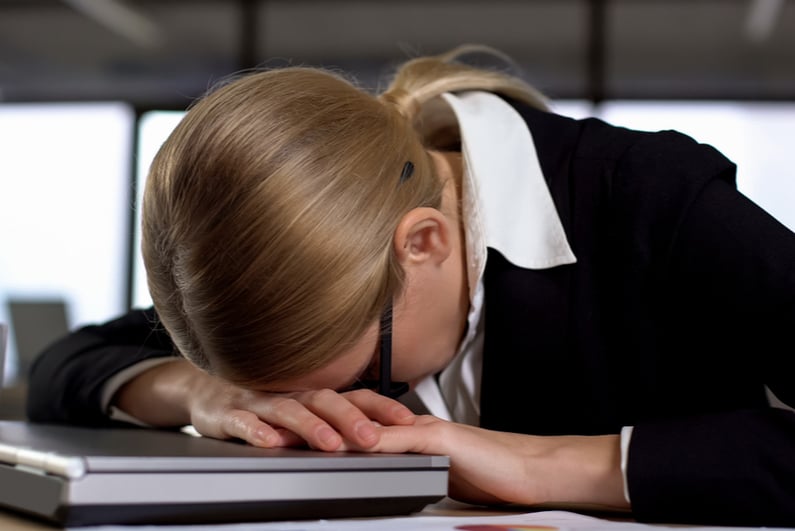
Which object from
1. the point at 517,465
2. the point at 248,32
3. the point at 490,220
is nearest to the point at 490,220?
the point at 490,220

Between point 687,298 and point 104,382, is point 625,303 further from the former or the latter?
point 104,382

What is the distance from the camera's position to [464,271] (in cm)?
102

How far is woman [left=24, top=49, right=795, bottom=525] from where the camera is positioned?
2.44 ft

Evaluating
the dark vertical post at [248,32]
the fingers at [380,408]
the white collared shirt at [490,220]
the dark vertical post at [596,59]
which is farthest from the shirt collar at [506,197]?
the dark vertical post at [248,32]

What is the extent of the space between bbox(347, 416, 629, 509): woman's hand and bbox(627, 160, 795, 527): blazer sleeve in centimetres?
3

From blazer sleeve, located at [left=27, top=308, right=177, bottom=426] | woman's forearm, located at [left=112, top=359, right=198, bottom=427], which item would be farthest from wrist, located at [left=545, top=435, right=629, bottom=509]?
blazer sleeve, located at [left=27, top=308, right=177, bottom=426]

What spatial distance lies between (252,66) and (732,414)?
4.23m

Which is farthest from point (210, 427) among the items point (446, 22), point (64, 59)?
point (64, 59)

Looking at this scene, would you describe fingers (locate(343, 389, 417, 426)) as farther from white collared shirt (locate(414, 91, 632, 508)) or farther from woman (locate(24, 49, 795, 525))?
white collared shirt (locate(414, 91, 632, 508))

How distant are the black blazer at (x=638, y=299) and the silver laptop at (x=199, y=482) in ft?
0.98

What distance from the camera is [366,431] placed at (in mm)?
723

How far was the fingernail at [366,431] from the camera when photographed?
2.36 ft

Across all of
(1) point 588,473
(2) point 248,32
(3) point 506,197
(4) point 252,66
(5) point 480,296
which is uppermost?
(2) point 248,32

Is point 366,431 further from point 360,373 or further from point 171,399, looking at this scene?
point 171,399
